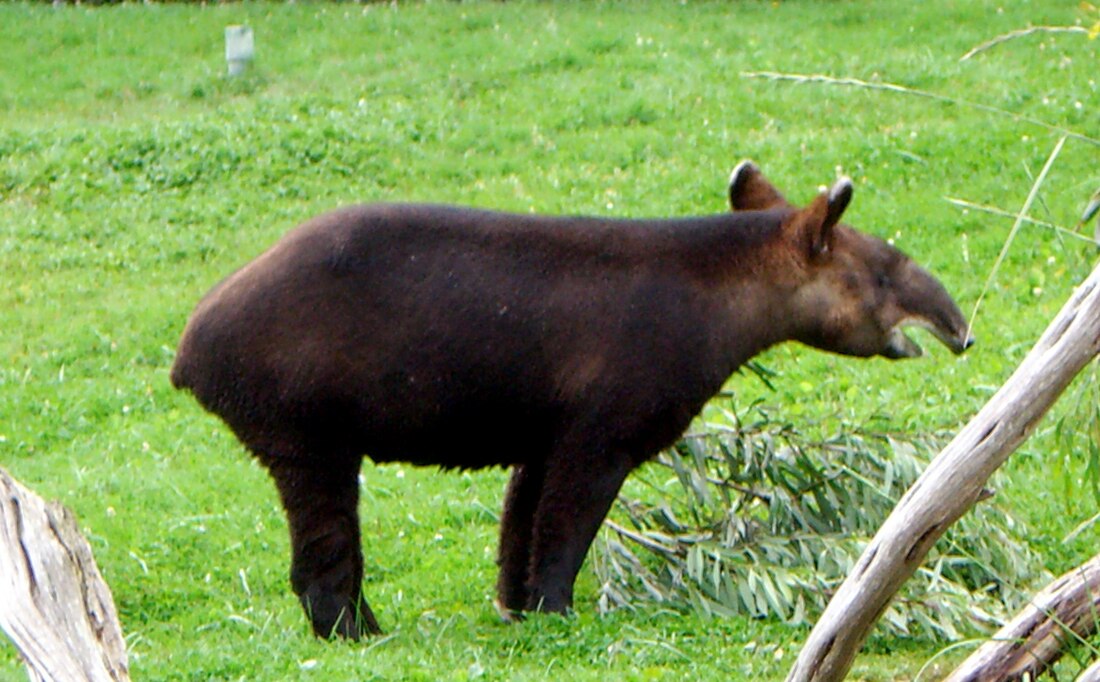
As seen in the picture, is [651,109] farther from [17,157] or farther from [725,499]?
[725,499]

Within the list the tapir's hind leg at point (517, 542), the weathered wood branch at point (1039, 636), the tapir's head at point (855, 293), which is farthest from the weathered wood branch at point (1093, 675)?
the tapir's hind leg at point (517, 542)

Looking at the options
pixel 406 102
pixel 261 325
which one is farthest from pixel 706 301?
pixel 406 102

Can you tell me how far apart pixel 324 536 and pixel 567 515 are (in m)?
0.98

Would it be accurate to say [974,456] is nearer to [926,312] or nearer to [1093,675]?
[1093,675]

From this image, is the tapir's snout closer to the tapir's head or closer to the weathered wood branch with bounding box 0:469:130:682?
the tapir's head

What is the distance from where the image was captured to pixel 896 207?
13.6m

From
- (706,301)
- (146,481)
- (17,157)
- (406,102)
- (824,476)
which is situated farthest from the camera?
(406,102)

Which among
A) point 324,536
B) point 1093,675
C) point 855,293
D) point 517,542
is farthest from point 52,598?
point 855,293

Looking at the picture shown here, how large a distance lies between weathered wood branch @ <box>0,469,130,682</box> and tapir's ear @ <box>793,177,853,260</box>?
3.63 m

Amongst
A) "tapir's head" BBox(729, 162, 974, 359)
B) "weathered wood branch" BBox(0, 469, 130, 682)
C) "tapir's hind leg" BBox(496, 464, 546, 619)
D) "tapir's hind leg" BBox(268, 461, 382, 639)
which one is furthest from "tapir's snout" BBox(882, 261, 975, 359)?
"weathered wood branch" BBox(0, 469, 130, 682)

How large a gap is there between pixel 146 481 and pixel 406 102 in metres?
7.92

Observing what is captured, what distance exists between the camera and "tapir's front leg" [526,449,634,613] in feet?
22.8

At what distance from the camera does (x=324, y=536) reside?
683 cm

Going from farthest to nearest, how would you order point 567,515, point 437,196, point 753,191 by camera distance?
point 437,196 < point 753,191 < point 567,515
